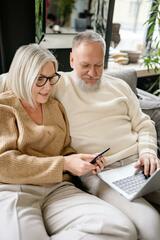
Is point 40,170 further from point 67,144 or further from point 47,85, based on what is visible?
point 47,85

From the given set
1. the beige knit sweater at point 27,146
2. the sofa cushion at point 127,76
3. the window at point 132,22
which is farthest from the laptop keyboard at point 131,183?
the window at point 132,22

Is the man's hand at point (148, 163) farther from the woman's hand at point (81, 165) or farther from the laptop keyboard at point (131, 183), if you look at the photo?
the woman's hand at point (81, 165)

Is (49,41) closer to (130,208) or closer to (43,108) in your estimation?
(43,108)

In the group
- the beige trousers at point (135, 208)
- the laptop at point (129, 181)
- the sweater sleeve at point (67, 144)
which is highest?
the sweater sleeve at point (67, 144)

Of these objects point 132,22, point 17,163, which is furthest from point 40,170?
point 132,22

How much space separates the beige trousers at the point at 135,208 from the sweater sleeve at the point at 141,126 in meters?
0.33

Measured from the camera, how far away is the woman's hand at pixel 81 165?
123 cm

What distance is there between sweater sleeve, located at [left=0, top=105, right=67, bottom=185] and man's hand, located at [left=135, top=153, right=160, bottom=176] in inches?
16.7

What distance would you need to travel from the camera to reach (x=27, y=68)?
124 centimetres

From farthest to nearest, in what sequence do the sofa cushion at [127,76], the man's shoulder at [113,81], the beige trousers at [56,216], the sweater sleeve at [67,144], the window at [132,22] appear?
the window at [132,22] → the sofa cushion at [127,76] → the man's shoulder at [113,81] → the sweater sleeve at [67,144] → the beige trousers at [56,216]

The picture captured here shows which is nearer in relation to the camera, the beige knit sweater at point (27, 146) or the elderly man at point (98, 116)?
the beige knit sweater at point (27, 146)

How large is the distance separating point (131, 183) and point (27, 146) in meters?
0.52

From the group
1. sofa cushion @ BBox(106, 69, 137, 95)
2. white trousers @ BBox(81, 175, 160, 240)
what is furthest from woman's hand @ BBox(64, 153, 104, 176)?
sofa cushion @ BBox(106, 69, 137, 95)

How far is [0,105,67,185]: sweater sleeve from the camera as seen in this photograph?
1194mm
